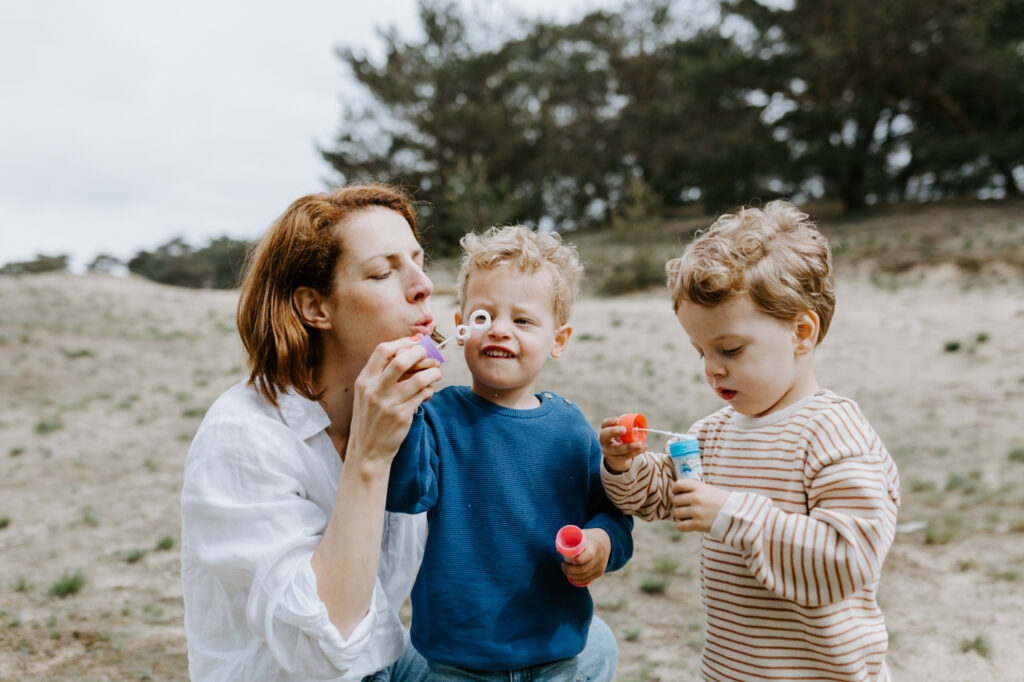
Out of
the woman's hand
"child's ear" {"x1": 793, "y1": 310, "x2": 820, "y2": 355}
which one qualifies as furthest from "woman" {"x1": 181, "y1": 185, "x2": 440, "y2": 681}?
"child's ear" {"x1": 793, "y1": 310, "x2": 820, "y2": 355}

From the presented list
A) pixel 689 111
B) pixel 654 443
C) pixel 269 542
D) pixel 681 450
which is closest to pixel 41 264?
pixel 689 111

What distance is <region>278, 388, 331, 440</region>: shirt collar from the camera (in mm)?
1904

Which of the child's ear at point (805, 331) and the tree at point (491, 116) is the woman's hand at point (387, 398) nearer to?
the child's ear at point (805, 331)

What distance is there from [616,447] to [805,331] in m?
0.54

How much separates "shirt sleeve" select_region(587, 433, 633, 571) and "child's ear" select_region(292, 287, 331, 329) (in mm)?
798

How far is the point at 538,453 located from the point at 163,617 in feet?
9.45

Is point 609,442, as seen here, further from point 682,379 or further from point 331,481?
point 682,379

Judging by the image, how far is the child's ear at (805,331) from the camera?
1.84m

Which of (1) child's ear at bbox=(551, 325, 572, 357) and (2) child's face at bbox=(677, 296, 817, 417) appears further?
(1) child's ear at bbox=(551, 325, 572, 357)

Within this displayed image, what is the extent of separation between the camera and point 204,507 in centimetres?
172

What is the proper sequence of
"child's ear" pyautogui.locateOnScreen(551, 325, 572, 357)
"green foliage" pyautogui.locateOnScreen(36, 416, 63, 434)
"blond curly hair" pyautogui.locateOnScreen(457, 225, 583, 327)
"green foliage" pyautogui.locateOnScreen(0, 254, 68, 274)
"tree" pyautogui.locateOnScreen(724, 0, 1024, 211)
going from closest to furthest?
"blond curly hair" pyautogui.locateOnScreen(457, 225, 583, 327), "child's ear" pyautogui.locateOnScreen(551, 325, 572, 357), "green foliage" pyautogui.locateOnScreen(36, 416, 63, 434), "tree" pyautogui.locateOnScreen(724, 0, 1024, 211), "green foliage" pyautogui.locateOnScreen(0, 254, 68, 274)

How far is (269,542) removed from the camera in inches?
66.5

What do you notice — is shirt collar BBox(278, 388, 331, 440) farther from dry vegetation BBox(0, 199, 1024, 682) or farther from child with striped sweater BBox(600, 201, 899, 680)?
dry vegetation BBox(0, 199, 1024, 682)

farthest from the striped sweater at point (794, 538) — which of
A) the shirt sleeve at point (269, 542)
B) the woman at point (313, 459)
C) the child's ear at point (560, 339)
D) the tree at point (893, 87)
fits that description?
the tree at point (893, 87)
